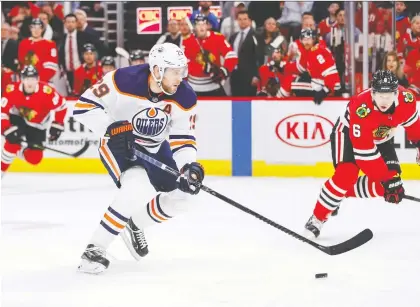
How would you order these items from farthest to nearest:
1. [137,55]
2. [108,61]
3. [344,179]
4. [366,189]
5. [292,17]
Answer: [108,61], [292,17], [137,55], [366,189], [344,179]

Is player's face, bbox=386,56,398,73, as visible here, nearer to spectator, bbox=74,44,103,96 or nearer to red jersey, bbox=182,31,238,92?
red jersey, bbox=182,31,238,92

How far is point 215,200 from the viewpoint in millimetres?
6426

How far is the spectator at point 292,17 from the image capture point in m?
8.00

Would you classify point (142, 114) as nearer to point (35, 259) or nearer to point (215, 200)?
point (35, 259)

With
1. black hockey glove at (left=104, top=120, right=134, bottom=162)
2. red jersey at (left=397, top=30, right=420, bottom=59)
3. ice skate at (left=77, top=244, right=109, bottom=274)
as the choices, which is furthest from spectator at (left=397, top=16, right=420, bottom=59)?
ice skate at (left=77, top=244, right=109, bottom=274)

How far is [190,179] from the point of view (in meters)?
4.06

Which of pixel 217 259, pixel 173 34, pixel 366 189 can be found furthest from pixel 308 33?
pixel 217 259

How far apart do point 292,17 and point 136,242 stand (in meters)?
4.06

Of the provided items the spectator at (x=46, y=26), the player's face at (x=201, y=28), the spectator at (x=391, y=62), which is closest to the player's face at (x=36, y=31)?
the spectator at (x=46, y=26)

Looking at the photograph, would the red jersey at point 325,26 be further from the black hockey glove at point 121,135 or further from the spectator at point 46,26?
the black hockey glove at point 121,135

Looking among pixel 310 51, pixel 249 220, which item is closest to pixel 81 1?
pixel 310 51

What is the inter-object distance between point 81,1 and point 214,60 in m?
1.51

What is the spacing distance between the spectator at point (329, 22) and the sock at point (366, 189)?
3.02 meters

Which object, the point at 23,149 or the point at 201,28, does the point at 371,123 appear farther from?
the point at 201,28
